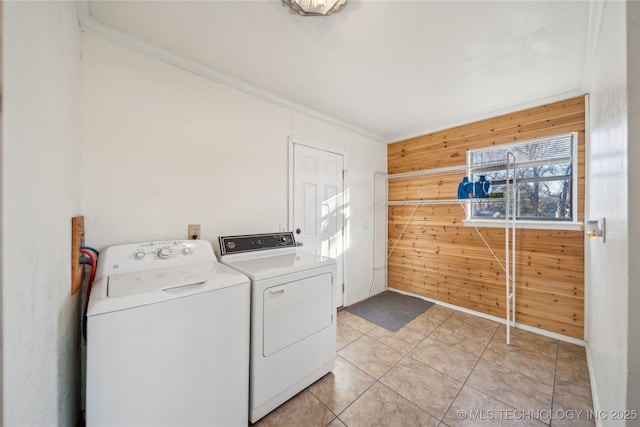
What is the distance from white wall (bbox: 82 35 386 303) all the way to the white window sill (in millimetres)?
2334

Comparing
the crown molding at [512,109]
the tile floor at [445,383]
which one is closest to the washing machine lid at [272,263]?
the tile floor at [445,383]

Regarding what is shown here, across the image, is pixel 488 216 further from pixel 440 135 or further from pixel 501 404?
pixel 501 404

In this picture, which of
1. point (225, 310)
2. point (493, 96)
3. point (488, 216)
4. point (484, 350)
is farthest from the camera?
point (488, 216)

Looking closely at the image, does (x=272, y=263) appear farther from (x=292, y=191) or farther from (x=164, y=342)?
(x=292, y=191)

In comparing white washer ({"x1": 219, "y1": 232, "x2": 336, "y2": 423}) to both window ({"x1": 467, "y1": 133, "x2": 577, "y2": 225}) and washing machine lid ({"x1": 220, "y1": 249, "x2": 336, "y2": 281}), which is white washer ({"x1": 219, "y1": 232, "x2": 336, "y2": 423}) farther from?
window ({"x1": 467, "y1": 133, "x2": 577, "y2": 225})

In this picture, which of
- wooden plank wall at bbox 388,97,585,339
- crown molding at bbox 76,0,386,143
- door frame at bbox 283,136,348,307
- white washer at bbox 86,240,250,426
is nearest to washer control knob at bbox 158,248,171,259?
white washer at bbox 86,240,250,426

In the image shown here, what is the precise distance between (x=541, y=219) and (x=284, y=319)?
290 centimetres

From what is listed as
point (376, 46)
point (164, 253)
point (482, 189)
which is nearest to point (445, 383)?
point (482, 189)

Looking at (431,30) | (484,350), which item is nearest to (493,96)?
(431,30)

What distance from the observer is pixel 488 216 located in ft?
9.30

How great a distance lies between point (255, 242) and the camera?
79.3 inches

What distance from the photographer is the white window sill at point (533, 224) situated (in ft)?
7.43

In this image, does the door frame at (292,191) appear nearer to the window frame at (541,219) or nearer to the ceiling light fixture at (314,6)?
the ceiling light fixture at (314,6)

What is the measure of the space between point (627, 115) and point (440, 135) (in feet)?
8.69
